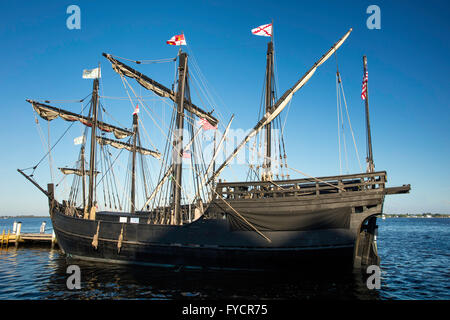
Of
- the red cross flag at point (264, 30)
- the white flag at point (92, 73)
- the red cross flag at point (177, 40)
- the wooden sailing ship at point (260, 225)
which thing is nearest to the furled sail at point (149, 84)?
the wooden sailing ship at point (260, 225)

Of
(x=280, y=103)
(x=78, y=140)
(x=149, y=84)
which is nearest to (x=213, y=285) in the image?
(x=280, y=103)

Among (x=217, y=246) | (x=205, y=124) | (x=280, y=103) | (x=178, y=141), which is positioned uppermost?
(x=280, y=103)

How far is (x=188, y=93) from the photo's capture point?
58.5 feet

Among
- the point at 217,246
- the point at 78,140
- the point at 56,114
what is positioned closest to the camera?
the point at 217,246

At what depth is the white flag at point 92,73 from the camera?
21.8 meters

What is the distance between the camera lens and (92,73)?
21.8 metres

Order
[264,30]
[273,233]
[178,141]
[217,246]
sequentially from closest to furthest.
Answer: [273,233] < [217,246] < [178,141] < [264,30]

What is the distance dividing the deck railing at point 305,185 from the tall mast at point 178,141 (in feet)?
10.3

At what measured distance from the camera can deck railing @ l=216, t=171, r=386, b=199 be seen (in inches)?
455

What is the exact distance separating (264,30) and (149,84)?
27.6 ft

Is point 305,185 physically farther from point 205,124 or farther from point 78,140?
point 78,140

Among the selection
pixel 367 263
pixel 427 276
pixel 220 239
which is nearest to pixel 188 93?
pixel 220 239

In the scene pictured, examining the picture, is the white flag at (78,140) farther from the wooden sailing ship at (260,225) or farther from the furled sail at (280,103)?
the furled sail at (280,103)
